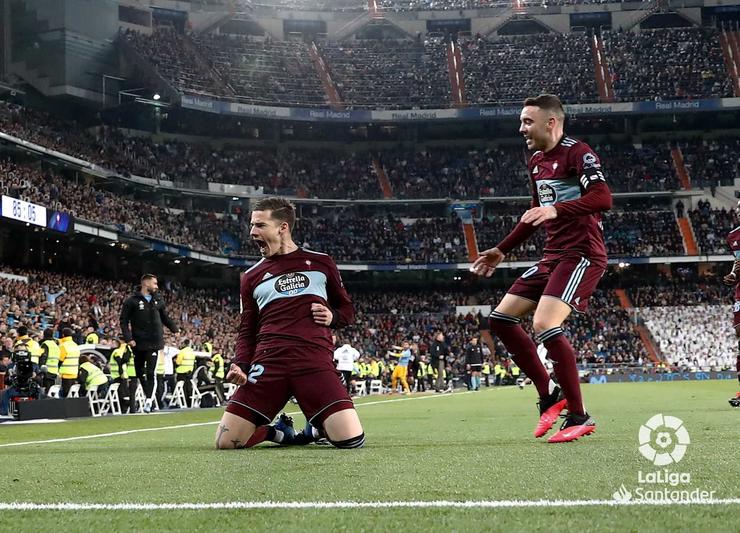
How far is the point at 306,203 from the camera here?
5847 centimetres

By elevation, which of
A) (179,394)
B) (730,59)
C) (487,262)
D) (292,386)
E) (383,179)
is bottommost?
(179,394)

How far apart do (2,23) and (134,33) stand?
874cm

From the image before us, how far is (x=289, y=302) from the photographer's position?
6.82 metres

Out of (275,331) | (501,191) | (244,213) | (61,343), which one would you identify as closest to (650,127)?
(501,191)

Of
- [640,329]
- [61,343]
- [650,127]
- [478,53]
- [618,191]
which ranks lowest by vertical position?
[640,329]

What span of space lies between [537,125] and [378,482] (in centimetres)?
354

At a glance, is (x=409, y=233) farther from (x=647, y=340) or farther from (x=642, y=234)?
(x=647, y=340)

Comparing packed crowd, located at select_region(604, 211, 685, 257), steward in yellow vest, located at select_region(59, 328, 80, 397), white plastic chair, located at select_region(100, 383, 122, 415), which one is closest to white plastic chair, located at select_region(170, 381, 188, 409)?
white plastic chair, located at select_region(100, 383, 122, 415)

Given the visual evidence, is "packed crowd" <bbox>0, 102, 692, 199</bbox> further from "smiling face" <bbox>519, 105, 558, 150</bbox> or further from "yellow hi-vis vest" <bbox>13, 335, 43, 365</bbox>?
"smiling face" <bbox>519, 105, 558, 150</bbox>

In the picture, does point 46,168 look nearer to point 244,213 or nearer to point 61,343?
point 244,213

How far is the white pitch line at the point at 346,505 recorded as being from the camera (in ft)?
11.3

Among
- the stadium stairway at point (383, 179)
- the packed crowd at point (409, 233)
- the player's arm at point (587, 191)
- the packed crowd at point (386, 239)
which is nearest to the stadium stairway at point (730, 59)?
the packed crowd at point (409, 233)

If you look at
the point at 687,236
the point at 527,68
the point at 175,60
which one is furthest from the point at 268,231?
the point at 527,68

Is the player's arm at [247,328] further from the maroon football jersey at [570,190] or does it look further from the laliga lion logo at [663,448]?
the laliga lion logo at [663,448]
